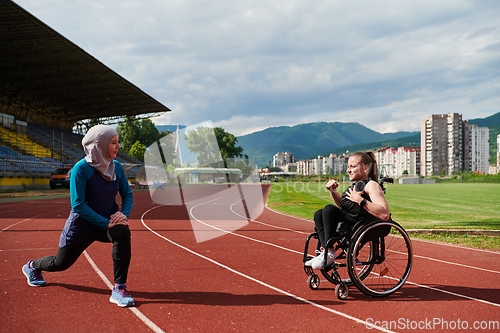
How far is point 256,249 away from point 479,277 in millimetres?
3668

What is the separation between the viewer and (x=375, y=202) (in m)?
3.48

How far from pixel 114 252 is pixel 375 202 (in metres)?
2.83

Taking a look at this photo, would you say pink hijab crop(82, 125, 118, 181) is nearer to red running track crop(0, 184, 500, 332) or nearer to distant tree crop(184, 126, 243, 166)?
red running track crop(0, 184, 500, 332)

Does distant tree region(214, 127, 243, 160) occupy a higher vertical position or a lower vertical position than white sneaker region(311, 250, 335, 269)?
higher

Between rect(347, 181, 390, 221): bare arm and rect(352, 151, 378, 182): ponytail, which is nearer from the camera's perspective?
rect(347, 181, 390, 221): bare arm

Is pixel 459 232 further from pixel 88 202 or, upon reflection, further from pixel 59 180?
pixel 59 180

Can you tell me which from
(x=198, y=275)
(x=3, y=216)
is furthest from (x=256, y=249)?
(x=3, y=216)

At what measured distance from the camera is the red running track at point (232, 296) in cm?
307

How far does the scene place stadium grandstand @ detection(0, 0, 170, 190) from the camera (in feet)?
77.2

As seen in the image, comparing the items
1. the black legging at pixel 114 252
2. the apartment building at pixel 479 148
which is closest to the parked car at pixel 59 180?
the black legging at pixel 114 252

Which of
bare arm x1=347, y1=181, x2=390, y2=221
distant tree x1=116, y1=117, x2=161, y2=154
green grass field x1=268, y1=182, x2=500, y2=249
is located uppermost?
distant tree x1=116, y1=117, x2=161, y2=154

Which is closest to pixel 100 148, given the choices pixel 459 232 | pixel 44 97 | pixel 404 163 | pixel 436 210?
pixel 459 232

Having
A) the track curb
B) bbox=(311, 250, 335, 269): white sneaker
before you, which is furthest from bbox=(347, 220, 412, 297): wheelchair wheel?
the track curb

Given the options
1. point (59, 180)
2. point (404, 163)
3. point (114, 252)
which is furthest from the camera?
point (404, 163)
